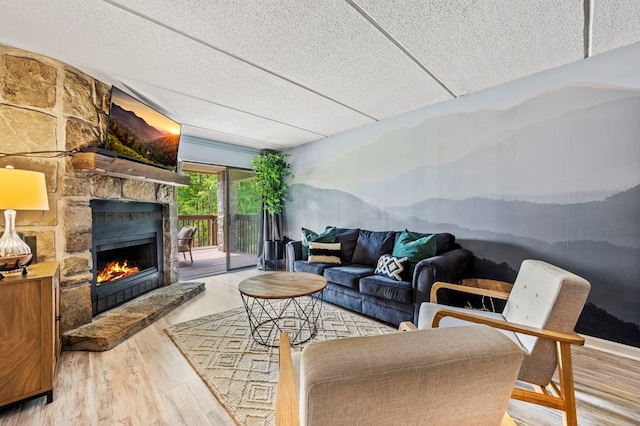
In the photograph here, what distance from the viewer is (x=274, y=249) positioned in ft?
17.0

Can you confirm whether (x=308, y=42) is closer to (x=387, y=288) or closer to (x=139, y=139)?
(x=139, y=139)

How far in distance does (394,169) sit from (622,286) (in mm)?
2427

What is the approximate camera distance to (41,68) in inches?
89.4

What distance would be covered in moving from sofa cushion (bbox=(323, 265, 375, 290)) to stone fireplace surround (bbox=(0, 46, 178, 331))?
7.86 ft

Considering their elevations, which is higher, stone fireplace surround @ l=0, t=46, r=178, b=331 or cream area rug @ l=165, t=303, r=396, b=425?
stone fireplace surround @ l=0, t=46, r=178, b=331

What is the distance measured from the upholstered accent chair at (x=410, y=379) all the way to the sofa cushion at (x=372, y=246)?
9.27 feet

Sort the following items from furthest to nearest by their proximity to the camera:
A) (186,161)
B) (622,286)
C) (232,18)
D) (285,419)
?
(186,161)
(622,286)
(232,18)
(285,419)

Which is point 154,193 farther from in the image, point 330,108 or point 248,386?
point 248,386

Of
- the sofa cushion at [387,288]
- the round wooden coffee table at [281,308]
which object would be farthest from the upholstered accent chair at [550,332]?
the round wooden coffee table at [281,308]

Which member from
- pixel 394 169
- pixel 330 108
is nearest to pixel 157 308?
pixel 330 108

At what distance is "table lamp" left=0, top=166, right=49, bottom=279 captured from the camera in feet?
5.48

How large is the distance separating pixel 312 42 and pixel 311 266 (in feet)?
8.12

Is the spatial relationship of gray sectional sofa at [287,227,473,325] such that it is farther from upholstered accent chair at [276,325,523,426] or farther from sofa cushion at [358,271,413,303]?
upholstered accent chair at [276,325,523,426]

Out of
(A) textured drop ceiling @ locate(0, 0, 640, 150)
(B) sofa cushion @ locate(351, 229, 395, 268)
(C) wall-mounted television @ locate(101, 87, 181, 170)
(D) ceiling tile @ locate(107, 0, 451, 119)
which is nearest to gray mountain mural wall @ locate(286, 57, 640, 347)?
(B) sofa cushion @ locate(351, 229, 395, 268)
